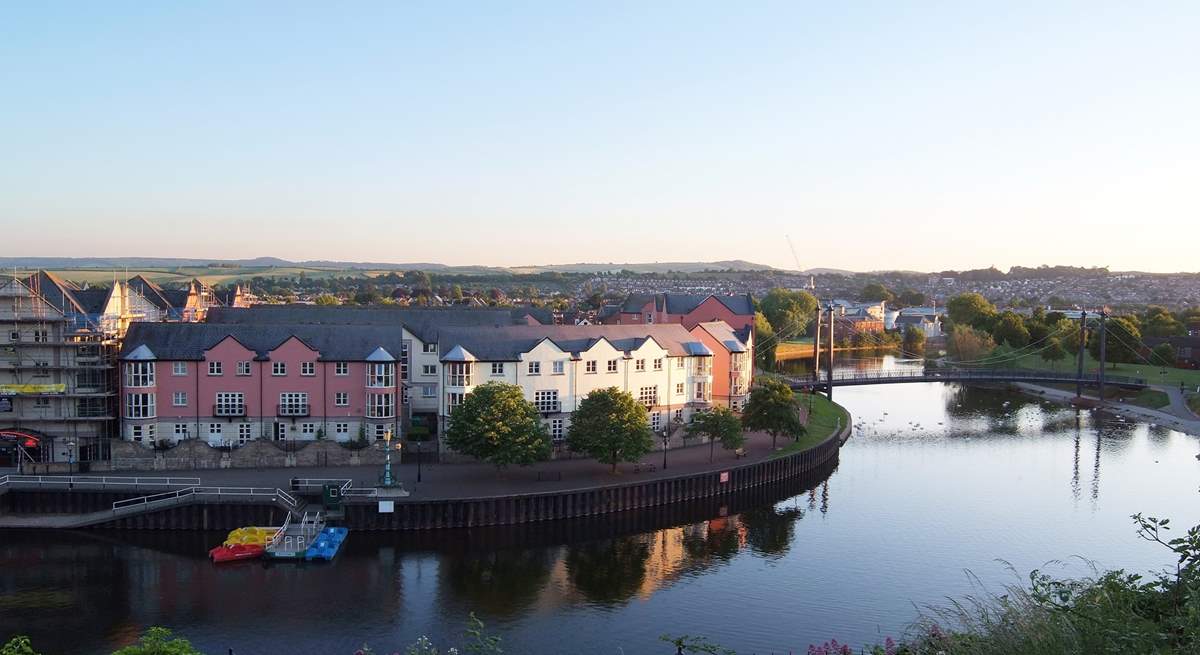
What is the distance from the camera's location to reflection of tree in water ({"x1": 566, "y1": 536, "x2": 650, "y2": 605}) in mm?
32469

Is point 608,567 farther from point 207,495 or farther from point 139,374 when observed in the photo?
point 139,374

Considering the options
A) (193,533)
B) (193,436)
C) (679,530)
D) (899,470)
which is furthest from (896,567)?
(193,436)

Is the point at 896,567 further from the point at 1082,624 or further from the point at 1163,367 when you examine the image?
the point at 1163,367

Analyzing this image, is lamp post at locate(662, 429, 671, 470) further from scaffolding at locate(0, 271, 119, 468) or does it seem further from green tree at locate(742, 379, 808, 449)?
scaffolding at locate(0, 271, 119, 468)

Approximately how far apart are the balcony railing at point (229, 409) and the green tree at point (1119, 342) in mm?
84730

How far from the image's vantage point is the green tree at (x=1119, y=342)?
95.6m

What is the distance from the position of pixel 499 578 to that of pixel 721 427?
56.6 feet

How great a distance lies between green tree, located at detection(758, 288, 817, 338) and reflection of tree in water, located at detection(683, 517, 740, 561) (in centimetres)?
8611

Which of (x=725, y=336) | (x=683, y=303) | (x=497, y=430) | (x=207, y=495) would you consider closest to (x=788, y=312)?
(x=683, y=303)

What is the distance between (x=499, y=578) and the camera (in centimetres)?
3350

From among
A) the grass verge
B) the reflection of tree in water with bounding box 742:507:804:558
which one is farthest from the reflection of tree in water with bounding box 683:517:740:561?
the grass verge

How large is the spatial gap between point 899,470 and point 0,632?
4303cm

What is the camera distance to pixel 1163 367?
93875mm

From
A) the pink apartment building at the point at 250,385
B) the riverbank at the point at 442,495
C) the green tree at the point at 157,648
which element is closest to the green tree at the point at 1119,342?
the riverbank at the point at 442,495
